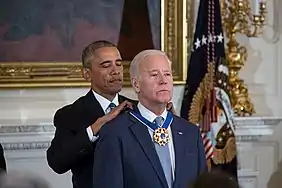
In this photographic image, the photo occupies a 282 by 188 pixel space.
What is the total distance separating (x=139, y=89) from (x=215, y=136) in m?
2.02

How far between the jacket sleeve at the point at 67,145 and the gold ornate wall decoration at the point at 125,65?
1.43 meters

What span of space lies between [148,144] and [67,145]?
1.49 feet

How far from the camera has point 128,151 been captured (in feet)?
8.09

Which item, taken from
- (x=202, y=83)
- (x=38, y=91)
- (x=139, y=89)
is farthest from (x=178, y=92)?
(x=139, y=89)

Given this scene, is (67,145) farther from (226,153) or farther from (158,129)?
(226,153)

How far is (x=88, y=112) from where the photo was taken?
2.91 m

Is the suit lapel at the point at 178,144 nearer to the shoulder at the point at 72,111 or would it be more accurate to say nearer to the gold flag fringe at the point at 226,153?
the shoulder at the point at 72,111

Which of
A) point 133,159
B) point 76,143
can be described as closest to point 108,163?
point 133,159

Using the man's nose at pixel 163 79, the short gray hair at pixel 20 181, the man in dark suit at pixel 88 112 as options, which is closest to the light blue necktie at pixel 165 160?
the man's nose at pixel 163 79

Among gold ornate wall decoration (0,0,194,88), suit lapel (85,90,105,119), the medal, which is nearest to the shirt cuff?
suit lapel (85,90,105,119)

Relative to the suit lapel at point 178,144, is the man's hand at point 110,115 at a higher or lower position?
higher

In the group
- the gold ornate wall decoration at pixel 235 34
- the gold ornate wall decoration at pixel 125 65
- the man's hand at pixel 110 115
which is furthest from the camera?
the gold ornate wall decoration at pixel 235 34

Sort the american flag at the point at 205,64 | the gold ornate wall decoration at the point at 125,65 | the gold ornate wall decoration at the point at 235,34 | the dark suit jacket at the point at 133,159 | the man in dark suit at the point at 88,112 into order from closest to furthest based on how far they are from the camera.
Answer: the dark suit jacket at the point at 133,159 < the man in dark suit at the point at 88,112 < the gold ornate wall decoration at the point at 125,65 < the american flag at the point at 205,64 < the gold ornate wall decoration at the point at 235,34

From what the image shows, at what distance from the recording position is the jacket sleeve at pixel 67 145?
8.99 feet
